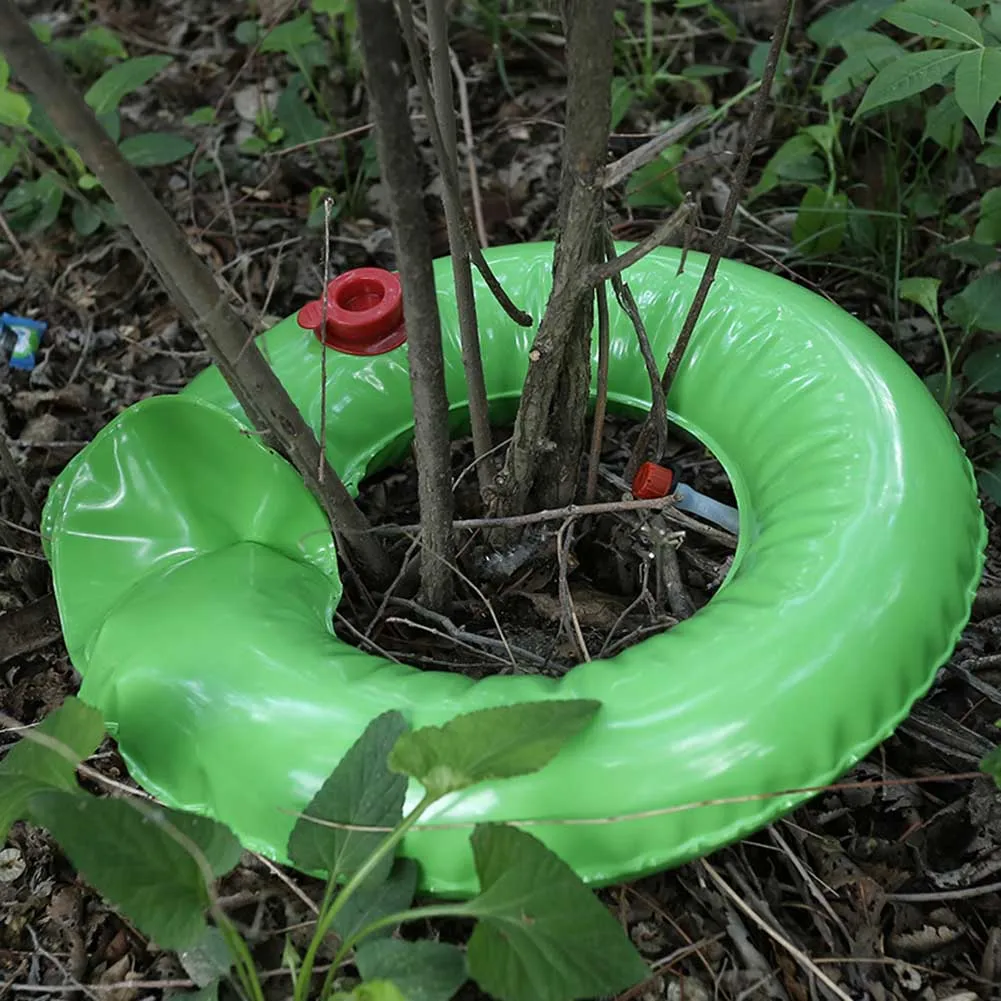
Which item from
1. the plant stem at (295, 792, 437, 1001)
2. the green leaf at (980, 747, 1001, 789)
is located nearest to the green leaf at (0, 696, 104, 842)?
the plant stem at (295, 792, 437, 1001)

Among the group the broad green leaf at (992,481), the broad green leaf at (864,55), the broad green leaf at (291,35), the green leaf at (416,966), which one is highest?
the broad green leaf at (291,35)

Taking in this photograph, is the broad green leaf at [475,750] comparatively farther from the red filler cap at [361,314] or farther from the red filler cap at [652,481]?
the red filler cap at [361,314]

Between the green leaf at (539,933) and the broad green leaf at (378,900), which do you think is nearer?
the green leaf at (539,933)

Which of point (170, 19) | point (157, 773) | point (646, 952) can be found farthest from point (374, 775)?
point (170, 19)

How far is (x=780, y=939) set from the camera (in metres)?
1.00

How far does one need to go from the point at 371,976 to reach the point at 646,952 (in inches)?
12.1

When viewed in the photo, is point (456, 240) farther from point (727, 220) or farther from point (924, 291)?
point (924, 291)

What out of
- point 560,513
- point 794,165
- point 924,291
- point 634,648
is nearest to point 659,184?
point 794,165

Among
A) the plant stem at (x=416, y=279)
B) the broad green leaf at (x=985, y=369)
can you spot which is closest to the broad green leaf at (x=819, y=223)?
the broad green leaf at (x=985, y=369)

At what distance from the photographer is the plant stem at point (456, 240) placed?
95 cm

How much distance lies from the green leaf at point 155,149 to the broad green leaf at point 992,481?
1242 mm

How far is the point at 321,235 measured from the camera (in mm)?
1743

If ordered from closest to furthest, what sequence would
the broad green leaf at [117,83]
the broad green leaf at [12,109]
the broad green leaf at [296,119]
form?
the broad green leaf at [12,109] → the broad green leaf at [117,83] → the broad green leaf at [296,119]

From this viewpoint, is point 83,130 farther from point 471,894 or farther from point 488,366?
point 471,894
